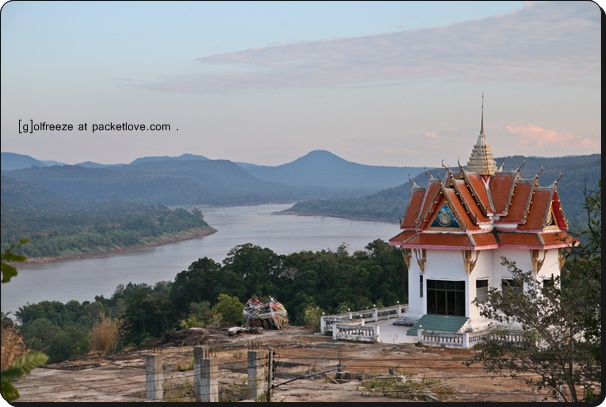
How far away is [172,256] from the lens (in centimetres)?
6612

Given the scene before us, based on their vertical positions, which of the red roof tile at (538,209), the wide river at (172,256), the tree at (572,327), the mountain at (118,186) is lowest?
the wide river at (172,256)

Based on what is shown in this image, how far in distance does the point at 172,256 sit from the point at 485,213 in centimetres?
4950

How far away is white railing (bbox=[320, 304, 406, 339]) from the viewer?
18281 mm

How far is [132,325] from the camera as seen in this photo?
26266 mm

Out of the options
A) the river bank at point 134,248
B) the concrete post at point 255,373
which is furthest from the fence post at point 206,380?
the river bank at point 134,248

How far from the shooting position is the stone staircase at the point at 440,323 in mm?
17391

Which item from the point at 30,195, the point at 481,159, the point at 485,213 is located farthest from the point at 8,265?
the point at 30,195

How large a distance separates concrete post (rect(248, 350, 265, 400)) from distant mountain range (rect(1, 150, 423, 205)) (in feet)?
211

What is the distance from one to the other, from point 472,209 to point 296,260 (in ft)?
35.7

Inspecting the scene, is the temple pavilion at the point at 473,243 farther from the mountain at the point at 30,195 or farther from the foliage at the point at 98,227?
the mountain at the point at 30,195

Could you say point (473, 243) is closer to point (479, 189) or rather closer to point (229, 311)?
point (479, 189)

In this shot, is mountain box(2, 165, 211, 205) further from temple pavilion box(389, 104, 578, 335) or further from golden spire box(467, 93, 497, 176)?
temple pavilion box(389, 104, 578, 335)

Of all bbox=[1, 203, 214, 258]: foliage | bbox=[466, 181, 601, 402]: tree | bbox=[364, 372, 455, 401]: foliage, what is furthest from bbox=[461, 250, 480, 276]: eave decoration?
bbox=[1, 203, 214, 258]: foliage

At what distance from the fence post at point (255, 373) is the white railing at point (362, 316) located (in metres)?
6.43
